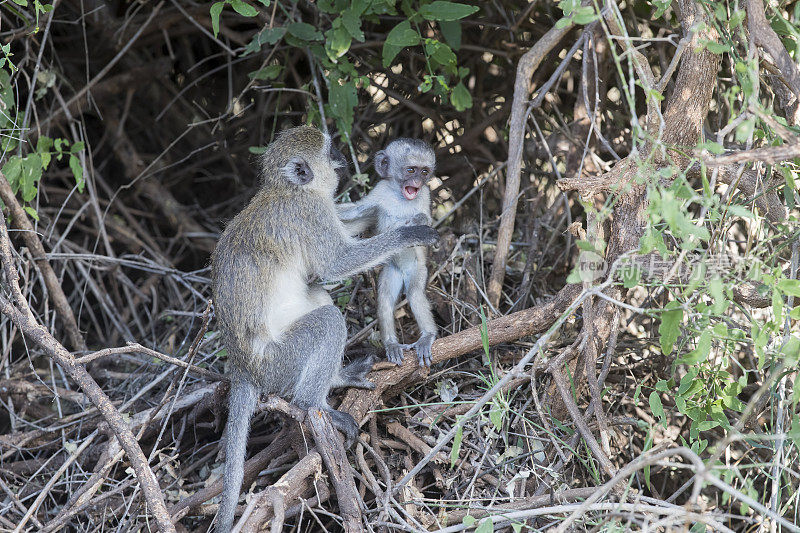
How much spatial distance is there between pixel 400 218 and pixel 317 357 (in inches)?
46.0

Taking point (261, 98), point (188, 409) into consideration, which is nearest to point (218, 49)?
point (261, 98)

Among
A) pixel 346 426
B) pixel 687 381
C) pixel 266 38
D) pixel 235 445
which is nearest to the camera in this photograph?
pixel 687 381

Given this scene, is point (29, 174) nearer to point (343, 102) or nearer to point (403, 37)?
point (343, 102)

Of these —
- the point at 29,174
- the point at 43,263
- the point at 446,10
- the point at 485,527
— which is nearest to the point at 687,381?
the point at 485,527

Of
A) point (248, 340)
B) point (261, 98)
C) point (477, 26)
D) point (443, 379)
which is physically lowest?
point (443, 379)

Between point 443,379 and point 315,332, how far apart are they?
0.87m

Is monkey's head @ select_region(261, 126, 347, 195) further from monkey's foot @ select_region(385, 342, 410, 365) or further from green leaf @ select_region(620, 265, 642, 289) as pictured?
green leaf @ select_region(620, 265, 642, 289)

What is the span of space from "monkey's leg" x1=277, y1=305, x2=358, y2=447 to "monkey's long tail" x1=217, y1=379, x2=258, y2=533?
0.73ft

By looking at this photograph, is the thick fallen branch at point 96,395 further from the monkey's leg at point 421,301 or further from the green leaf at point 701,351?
the green leaf at point 701,351

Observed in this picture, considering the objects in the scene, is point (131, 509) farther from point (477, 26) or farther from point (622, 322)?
point (477, 26)

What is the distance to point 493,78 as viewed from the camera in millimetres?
6078

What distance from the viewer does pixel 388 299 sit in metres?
4.56

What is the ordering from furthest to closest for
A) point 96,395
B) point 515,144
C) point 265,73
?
1. point 265,73
2. point 515,144
3. point 96,395

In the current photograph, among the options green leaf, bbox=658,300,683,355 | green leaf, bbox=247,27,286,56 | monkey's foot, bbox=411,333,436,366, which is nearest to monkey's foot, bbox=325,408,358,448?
monkey's foot, bbox=411,333,436,366
